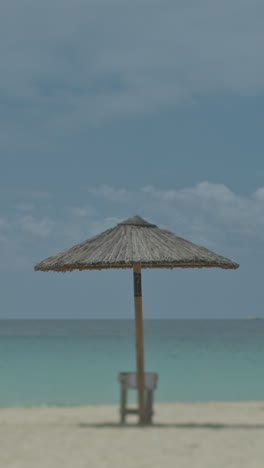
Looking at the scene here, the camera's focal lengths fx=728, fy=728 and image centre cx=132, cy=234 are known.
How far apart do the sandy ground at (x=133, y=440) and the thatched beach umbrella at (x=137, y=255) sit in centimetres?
63

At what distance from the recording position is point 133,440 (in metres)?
6.49

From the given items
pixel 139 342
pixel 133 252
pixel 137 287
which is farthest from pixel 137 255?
pixel 139 342

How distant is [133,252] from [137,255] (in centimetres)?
7

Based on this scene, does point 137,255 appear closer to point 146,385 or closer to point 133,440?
point 146,385

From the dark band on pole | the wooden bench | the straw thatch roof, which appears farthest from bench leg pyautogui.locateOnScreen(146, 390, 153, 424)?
the straw thatch roof

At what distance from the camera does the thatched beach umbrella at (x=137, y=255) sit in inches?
271

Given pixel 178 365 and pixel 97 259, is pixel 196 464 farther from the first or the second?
pixel 178 365

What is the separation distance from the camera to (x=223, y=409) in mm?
9289

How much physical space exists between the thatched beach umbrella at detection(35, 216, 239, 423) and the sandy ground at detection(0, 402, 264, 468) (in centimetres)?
63

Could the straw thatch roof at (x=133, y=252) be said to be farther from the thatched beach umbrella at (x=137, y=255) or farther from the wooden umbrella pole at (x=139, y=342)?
the wooden umbrella pole at (x=139, y=342)

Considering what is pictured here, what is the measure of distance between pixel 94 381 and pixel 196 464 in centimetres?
1255

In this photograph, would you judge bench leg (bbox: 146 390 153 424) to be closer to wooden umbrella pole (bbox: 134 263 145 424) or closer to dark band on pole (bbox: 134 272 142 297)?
wooden umbrella pole (bbox: 134 263 145 424)

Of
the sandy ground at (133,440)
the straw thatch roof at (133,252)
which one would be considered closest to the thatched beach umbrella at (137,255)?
the straw thatch roof at (133,252)

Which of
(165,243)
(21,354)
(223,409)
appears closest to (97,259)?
(165,243)
